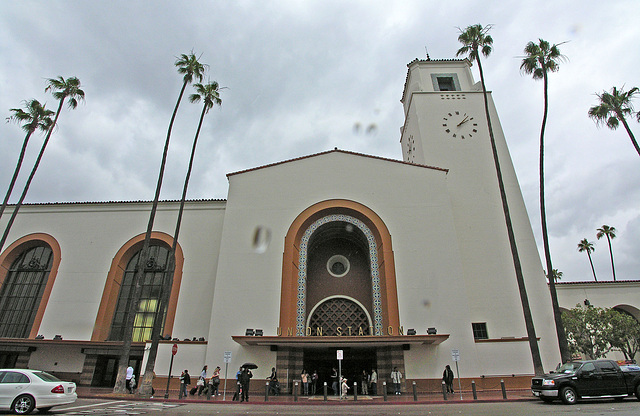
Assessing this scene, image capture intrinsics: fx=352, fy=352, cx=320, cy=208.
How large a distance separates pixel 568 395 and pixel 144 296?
22.5m

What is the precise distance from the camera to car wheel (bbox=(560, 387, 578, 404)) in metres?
11.8

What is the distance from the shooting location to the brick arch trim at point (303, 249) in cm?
1848

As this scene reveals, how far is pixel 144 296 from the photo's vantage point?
2269 centimetres

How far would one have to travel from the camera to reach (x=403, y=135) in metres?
32.5

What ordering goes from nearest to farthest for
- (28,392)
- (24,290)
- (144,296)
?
(28,392)
(144,296)
(24,290)

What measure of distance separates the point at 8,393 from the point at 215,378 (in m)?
7.94

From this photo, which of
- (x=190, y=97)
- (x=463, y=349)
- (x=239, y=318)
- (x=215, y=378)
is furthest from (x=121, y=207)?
(x=463, y=349)

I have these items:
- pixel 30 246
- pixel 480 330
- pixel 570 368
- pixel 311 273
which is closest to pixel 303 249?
pixel 311 273

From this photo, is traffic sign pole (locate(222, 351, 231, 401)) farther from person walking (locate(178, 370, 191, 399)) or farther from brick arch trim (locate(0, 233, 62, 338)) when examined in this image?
brick arch trim (locate(0, 233, 62, 338))

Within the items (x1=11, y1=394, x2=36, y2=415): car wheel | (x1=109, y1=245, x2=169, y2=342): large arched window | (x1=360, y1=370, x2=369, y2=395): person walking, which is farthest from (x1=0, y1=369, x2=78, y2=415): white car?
(x1=360, y1=370, x2=369, y2=395): person walking

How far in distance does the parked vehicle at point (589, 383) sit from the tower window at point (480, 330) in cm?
670

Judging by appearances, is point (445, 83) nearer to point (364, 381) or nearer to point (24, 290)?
point (364, 381)

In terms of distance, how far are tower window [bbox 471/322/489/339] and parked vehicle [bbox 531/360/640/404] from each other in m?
6.70

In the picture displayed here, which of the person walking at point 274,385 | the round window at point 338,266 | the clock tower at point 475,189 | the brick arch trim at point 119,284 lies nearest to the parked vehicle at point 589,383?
the clock tower at point 475,189
